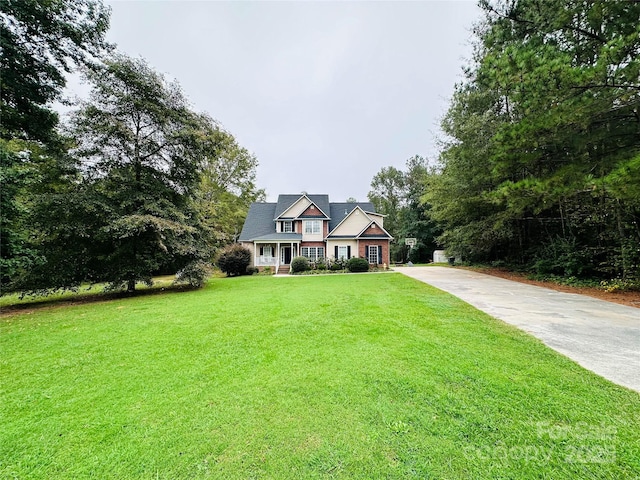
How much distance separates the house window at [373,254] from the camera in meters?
23.4

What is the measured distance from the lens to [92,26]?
31.8 feet

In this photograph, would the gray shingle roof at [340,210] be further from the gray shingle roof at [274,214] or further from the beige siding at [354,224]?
the beige siding at [354,224]

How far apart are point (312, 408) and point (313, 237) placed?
21232 millimetres

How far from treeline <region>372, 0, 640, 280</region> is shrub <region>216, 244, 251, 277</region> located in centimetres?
1618

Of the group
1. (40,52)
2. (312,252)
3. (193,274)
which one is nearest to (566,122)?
(193,274)

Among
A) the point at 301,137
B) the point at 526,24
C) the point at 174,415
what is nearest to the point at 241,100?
the point at 301,137

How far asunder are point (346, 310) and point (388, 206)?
41103 mm

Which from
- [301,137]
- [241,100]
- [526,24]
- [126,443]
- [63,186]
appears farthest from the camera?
[301,137]

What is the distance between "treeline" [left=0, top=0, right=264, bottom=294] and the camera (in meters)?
8.48

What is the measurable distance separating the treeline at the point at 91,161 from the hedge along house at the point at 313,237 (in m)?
9.44

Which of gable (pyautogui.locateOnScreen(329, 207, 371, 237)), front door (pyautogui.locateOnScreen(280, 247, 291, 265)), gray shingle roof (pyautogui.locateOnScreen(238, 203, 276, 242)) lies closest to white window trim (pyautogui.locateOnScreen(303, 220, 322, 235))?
gable (pyautogui.locateOnScreen(329, 207, 371, 237))

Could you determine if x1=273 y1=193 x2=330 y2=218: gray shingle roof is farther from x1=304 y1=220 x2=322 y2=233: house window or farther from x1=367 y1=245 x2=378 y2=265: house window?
x1=367 y1=245 x2=378 y2=265: house window

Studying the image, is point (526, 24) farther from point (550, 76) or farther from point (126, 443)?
point (126, 443)

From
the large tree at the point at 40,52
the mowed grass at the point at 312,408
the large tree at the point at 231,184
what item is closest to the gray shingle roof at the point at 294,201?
the large tree at the point at 231,184
